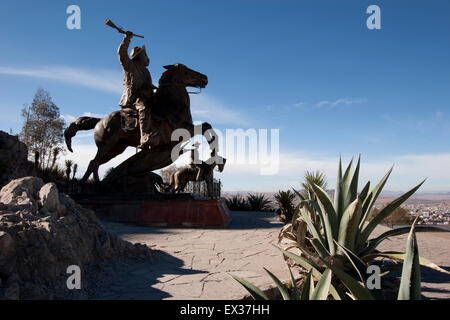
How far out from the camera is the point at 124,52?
7.17m

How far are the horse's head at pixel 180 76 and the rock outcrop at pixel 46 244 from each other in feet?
15.4

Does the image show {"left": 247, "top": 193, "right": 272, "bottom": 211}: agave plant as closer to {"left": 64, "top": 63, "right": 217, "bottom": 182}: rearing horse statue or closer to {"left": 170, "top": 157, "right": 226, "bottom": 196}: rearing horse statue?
{"left": 170, "top": 157, "right": 226, "bottom": 196}: rearing horse statue

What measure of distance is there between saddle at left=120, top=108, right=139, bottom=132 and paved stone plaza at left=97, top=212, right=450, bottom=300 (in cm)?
300

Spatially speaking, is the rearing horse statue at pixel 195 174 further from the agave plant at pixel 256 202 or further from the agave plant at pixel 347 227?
the agave plant at pixel 347 227

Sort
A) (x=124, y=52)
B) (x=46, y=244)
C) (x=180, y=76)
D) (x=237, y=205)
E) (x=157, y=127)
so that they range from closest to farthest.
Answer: (x=46, y=244)
(x=124, y=52)
(x=157, y=127)
(x=180, y=76)
(x=237, y=205)

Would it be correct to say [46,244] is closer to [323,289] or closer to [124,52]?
[323,289]

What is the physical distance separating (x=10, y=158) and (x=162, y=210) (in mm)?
5894

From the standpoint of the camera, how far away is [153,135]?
728 centimetres

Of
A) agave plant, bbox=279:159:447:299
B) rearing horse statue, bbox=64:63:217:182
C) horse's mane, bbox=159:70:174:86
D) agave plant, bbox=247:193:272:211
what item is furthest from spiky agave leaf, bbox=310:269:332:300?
agave plant, bbox=247:193:272:211

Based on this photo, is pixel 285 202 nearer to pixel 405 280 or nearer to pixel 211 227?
pixel 211 227

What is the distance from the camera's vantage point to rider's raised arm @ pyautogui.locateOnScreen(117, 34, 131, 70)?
7.07 metres

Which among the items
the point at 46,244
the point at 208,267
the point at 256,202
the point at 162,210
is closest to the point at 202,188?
the point at 256,202

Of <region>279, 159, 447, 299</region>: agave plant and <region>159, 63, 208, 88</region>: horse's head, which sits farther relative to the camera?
<region>159, 63, 208, 88</region>: horse's head
